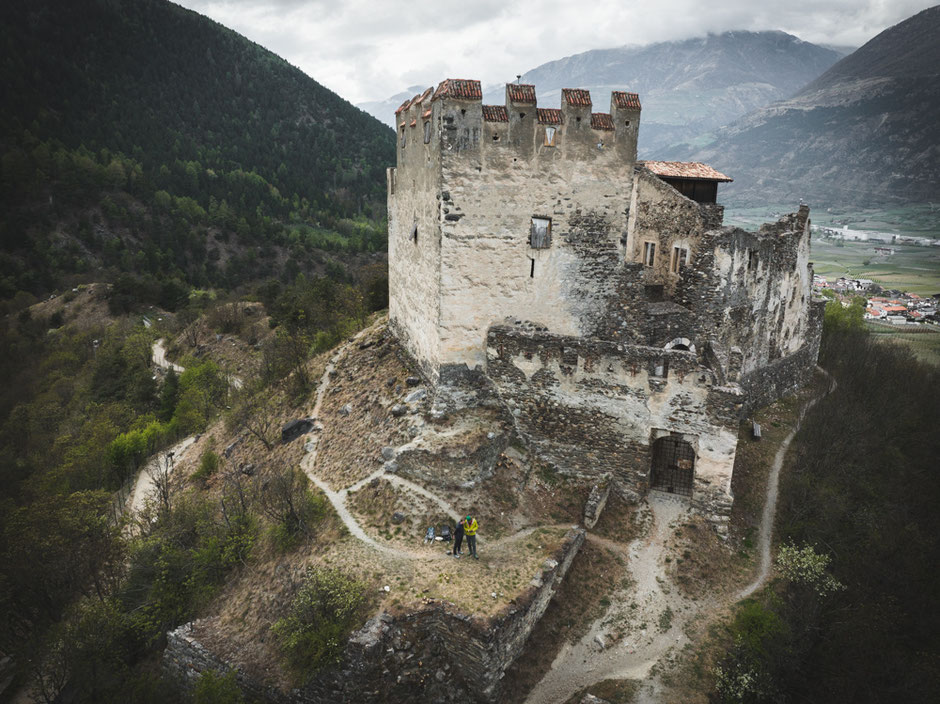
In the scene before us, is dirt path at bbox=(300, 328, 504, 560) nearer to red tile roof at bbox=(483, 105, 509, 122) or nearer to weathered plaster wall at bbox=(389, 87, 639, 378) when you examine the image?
weathered plaster wall at bbox=(389, 87, 639, 378)

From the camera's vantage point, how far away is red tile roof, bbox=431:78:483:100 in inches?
728

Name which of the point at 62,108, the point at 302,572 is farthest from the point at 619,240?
the point at 62,108

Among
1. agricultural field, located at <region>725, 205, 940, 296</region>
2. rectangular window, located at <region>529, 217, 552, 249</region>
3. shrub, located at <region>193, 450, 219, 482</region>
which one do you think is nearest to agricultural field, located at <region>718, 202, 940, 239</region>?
agricultural field, located at <region>725, 205, 940, 296</region>

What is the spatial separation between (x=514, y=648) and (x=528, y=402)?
27.3ft

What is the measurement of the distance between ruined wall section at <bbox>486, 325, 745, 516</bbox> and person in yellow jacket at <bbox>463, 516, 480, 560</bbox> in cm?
491

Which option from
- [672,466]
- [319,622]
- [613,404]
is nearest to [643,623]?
[672,466]

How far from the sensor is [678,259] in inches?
983

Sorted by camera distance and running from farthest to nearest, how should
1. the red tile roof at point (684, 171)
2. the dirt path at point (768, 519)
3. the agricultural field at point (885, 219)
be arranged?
1. the agricultural field at point (885, 219)
2. the red tile roof at point (684, 171)
3. the dirt path at point (768, 519)

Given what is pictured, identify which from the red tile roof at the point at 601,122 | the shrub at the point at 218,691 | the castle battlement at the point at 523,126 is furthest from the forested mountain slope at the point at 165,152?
the red tile roof at the point at 601,122

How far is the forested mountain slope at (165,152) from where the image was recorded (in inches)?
3637

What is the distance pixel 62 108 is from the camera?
374ft

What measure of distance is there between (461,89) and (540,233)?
577cm

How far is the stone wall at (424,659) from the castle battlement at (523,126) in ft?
49.1

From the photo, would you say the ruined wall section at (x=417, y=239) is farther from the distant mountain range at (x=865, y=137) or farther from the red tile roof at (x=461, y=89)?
the distant mountain range at (x=865, y=137)
